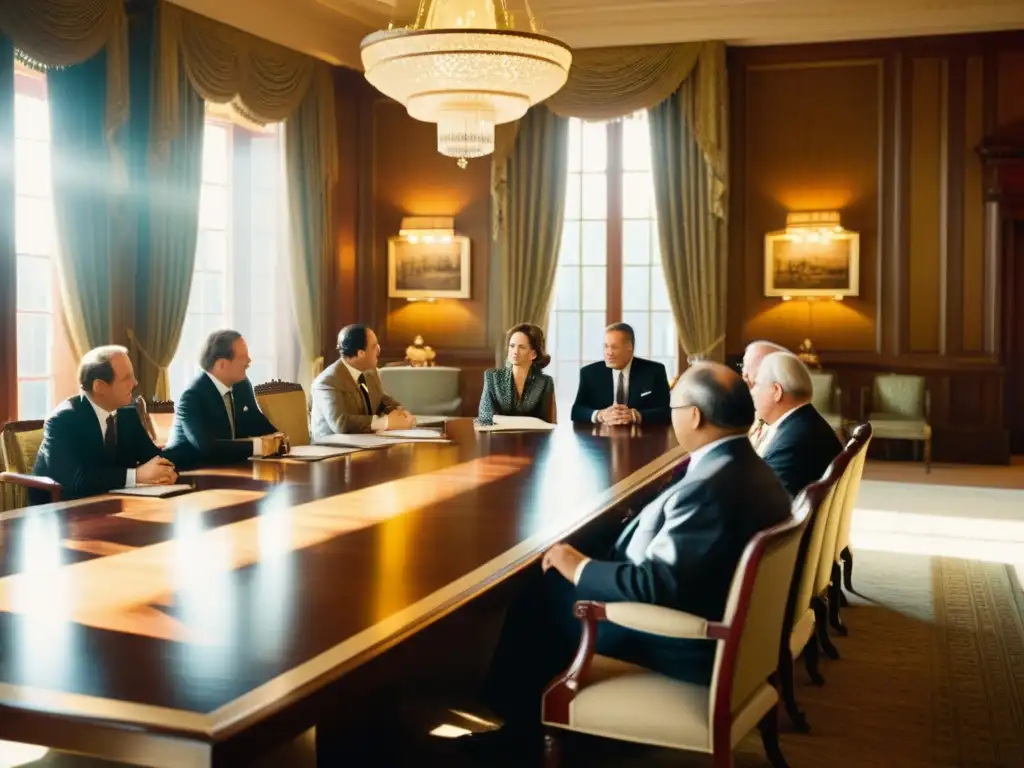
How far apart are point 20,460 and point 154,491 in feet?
3.98

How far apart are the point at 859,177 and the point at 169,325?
6.66 meters

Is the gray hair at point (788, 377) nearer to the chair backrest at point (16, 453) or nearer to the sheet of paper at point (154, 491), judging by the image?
the sheet of paper at point (154, 491)

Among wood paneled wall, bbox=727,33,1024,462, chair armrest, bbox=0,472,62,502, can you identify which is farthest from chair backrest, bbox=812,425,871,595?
wood paneled wall, bbox=727,33,1024,462

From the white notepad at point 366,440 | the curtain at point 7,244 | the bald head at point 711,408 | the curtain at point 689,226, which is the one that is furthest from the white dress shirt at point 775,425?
the curtain at point 689,226

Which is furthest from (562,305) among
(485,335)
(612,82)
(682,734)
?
(682,734)

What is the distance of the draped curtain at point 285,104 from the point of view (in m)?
8.97

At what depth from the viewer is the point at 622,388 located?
7254 millimetres

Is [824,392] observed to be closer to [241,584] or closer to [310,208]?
[310,208]

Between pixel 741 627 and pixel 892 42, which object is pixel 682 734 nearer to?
pixel 741 627

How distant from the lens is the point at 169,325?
29.6 feet

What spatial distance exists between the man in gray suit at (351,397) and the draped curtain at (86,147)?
102 inches

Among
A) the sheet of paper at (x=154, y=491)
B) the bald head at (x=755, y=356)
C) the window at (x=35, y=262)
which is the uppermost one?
the window at (x=35, y=262)

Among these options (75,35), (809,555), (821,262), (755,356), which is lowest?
(809,555)

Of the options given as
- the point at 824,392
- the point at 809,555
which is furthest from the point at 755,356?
the point at 824,392
